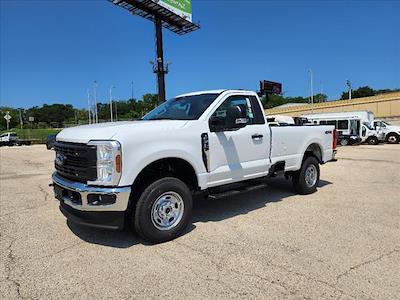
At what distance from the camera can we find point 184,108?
584 centimetres

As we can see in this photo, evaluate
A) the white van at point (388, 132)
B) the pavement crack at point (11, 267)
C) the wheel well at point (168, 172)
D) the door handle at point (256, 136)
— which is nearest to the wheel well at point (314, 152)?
the door handle at point (256, 136)

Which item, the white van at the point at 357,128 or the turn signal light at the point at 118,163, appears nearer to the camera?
the turn signal light at the point at 118,163

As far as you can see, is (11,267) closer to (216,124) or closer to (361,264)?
(216,124)

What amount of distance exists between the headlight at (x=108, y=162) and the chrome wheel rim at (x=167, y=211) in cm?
70

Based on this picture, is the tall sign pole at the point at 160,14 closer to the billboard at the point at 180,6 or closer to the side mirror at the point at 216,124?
the billboard at the point at 180,6

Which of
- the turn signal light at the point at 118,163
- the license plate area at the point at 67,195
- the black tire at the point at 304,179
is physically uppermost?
the turn signal light at the point at 118,163


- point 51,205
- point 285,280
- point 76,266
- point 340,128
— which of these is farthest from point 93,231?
point 340,128

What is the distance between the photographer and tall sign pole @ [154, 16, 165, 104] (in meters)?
46.4

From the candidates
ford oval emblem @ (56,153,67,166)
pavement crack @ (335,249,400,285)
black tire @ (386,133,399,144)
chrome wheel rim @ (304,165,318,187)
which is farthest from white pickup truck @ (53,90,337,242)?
black tire @ (386,133,399,144)

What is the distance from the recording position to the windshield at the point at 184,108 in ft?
18.1

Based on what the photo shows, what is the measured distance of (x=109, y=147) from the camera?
13.8 ft

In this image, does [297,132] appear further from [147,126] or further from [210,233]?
[147,126]

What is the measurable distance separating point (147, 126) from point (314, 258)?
2.66 m

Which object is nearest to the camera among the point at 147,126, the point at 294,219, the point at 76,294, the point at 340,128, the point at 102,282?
the point at 76,294
